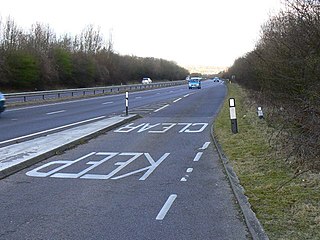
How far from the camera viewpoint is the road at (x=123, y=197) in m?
5.27

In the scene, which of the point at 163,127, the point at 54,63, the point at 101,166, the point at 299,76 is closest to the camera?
the point at 101,166

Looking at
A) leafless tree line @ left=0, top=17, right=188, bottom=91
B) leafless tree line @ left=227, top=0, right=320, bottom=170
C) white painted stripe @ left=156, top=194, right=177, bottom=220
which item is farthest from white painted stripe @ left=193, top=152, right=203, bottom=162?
leafless tree line @ left=0, top=17, right=188, bottom=91

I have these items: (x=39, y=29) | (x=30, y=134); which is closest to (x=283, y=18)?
(x=30, y=134)

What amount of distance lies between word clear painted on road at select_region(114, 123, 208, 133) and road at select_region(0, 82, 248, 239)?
3.97 m

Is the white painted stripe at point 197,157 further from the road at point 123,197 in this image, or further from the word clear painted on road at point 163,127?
the word clear painted on road at point 163,127

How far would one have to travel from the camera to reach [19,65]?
50562 millimetres

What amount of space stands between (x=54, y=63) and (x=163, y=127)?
47.3 metres

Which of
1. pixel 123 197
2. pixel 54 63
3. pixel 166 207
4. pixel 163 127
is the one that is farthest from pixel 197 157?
pixel 54 63

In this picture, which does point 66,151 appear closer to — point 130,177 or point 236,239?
point 130,177

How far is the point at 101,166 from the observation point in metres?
9.18

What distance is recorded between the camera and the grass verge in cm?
518

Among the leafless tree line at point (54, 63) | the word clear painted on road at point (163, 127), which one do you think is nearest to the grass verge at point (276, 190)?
the word clear painted on road at point (163, 127)

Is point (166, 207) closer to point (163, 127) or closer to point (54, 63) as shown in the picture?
point (163, 127)

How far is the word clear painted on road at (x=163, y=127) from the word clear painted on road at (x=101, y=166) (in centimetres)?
483
